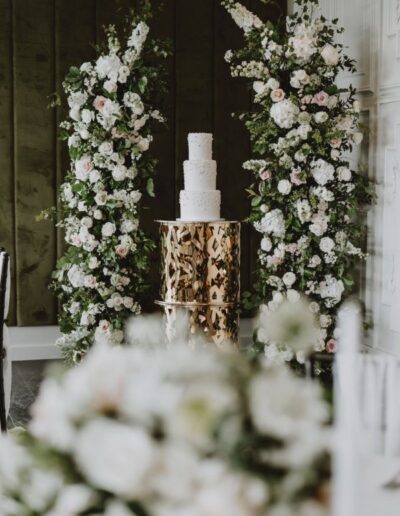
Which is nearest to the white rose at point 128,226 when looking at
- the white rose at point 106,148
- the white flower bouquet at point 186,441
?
the white rose at point 106,148

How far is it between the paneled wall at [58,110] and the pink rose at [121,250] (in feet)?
3.83

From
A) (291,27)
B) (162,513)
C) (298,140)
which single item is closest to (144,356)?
(162,513)

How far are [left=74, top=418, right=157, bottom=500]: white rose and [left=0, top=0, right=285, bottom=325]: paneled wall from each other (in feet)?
16.7

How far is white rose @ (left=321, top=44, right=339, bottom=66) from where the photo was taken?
4.39 meters

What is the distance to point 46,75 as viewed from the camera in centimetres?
587

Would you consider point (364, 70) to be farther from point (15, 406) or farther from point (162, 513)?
point (162, 513)

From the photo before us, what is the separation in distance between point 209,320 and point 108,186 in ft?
3.50

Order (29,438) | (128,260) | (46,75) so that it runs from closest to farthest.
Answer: (29,438), (128,260), (46,75)

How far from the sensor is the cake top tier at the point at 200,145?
472 centimetres

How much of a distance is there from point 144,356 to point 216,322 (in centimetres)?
367

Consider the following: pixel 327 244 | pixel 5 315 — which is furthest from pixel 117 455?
pixel 327 244

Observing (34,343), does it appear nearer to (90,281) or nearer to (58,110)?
(90,281)

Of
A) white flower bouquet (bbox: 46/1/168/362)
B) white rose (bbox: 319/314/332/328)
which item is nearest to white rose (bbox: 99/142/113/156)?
white flower bouquet (bbox: 46/1/168/362)

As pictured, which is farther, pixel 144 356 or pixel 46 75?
pixel 46 75
